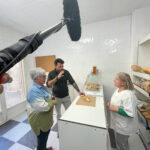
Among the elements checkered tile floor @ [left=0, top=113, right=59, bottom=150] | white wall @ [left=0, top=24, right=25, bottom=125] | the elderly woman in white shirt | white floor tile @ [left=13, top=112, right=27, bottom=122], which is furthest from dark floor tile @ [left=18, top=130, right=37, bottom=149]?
the elderly woman in white shirt

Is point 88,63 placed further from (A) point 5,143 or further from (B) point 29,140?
(A) point 5,143

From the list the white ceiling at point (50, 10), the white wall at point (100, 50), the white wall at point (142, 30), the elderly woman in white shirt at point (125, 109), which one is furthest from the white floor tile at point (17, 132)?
the white wall at point (142, 30)

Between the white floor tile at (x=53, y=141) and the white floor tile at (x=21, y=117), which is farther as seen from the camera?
the white floor tile at (x=21, y=117)

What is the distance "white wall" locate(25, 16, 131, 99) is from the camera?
6.51ft

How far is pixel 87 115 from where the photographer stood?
988 mm

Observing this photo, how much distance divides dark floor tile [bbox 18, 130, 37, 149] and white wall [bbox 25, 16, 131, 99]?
5.08 ft

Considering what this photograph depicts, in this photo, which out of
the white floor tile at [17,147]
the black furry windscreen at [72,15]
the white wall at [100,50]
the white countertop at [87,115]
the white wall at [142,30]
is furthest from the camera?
the white wall at [100,50]

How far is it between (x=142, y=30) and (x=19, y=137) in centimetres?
317

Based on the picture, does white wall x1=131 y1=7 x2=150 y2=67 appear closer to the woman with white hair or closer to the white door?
the woman with white hair

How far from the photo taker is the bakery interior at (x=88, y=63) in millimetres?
939

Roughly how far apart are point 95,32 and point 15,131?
2905 millimetres

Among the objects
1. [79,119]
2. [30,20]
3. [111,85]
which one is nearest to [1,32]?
[30,20]

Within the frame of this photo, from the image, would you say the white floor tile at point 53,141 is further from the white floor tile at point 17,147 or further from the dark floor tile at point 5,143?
the dark floor tile at point 5,143

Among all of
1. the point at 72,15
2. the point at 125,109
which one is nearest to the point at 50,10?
the point at 72,15
